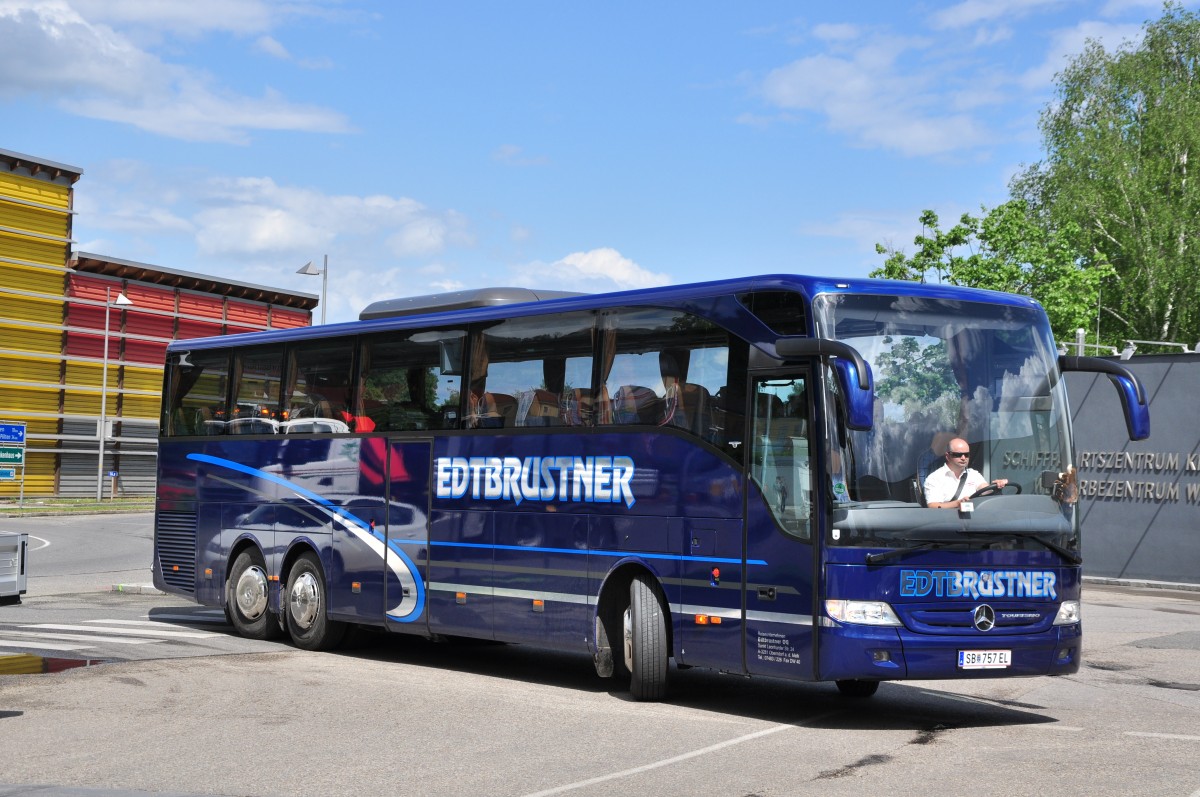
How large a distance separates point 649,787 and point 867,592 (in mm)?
2850

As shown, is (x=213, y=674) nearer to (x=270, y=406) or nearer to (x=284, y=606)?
(x=284, y=606)

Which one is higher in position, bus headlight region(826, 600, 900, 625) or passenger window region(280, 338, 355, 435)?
passenger window region(280, 338, 355, 435)

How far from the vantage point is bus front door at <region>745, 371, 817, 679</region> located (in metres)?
10.7

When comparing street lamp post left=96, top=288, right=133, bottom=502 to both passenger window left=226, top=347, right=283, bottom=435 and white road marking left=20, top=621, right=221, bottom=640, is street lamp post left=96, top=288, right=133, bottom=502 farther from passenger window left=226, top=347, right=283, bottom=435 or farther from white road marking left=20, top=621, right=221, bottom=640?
passenger window left=226, top=347, right=283, bottom=435

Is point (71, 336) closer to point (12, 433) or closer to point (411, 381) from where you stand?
point (12, 433)

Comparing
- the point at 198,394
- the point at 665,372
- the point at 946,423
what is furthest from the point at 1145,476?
the point at 946,423

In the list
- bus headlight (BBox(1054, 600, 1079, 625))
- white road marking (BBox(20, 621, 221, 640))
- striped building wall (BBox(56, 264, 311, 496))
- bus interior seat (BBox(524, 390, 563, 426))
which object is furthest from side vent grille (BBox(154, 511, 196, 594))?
striped building wall (BBox(56, 264, 311, 496))

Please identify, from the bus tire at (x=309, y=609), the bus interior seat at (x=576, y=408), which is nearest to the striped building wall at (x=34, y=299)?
the bus tire at (x=309, y=609)

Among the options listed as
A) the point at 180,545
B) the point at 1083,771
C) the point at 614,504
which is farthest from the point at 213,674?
the point at 1083,771

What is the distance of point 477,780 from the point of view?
8.51 meters

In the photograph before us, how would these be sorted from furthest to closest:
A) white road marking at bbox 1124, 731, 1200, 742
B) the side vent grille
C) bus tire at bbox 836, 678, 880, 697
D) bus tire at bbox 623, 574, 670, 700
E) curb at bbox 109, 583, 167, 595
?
curb at bbox 109, 583, 167, 595, the side vent grille, bus tire at bbox 836, 678, 880, 697, bus tire at bbox 623, 574, 670, 700, white road marking at bbox 1124, 731, 1200, 742

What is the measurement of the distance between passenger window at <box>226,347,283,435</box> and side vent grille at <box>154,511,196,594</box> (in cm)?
154

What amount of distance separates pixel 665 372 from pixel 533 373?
1.77 metres

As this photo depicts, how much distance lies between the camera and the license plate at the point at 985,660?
34.8ft
